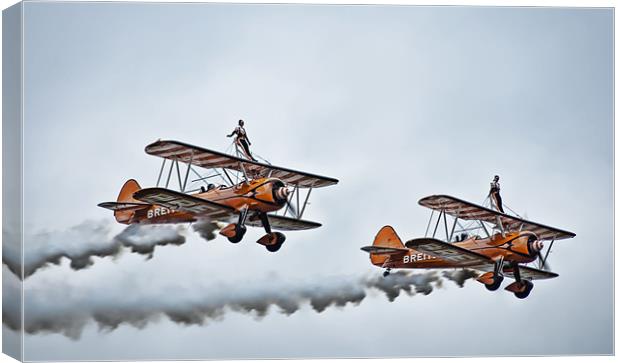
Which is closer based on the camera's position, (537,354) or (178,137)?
(178,137)

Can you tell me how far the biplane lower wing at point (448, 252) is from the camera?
68.9 ft

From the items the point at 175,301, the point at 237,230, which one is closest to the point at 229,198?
the point at 237,230

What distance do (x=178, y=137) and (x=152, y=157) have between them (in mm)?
432

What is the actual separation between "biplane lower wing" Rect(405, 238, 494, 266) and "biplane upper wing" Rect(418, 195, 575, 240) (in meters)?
0.45

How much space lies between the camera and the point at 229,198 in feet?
66.8

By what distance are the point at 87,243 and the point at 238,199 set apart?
2.05 meters

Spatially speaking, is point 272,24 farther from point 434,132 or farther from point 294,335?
point 294,335

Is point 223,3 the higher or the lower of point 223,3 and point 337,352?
the higher

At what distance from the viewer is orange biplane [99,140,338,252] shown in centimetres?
1989

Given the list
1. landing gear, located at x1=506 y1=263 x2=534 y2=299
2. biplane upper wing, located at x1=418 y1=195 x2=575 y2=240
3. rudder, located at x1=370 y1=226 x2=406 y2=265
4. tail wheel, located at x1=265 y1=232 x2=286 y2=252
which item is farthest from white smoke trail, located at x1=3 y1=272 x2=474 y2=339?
landing gear, located at x1=506 y1=263 x2=534 y2=299

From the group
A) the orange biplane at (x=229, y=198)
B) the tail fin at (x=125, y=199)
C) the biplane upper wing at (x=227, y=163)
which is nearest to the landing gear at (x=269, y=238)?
the orange biplane at (x=229, y=198)

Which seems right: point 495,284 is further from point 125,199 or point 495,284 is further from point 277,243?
point 125,199

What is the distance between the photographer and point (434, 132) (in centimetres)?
2116

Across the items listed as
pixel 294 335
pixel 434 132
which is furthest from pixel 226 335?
pixel 434 132
